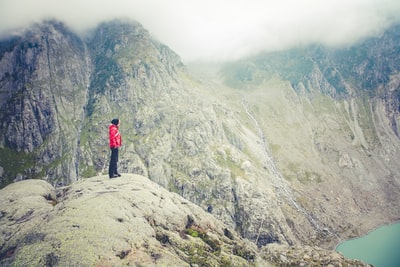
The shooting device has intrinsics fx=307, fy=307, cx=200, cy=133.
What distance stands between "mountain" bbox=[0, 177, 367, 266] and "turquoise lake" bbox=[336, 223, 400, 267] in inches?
5352

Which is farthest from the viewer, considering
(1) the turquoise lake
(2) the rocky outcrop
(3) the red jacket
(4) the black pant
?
(1) the turquoise lake

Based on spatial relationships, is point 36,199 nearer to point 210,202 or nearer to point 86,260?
point 86,260

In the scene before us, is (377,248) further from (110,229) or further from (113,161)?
(110,229)

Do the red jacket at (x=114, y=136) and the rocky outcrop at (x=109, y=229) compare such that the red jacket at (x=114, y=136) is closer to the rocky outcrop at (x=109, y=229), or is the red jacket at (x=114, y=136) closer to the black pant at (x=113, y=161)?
the black pant at (x=113, y=161)

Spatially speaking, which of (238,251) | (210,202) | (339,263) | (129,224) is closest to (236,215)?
(210,202)

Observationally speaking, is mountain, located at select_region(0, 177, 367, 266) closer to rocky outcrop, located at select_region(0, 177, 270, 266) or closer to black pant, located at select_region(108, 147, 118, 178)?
rocky outcrop, located at select_region(0, 177, 270, 266)

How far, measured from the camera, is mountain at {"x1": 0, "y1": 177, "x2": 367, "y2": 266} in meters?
25.9

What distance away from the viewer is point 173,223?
3619 centimetres

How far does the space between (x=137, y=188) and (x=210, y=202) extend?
158262 millimetres

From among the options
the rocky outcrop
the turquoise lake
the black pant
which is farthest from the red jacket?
the turquoise lake

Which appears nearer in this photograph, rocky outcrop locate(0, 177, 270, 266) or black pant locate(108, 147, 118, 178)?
rocky outcrop locate(0, 177, 270, 266)

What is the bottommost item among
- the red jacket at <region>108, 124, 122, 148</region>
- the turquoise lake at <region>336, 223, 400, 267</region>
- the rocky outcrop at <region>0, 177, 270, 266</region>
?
the turquoise lake at <region>336, 223, 400, 267</region>

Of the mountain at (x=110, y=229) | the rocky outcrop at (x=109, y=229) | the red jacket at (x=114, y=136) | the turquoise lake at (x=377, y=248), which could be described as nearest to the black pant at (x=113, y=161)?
the red jacket at (x=114, y=136)

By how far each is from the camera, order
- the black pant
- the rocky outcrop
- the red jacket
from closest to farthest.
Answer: the rocky outcrop
the red jacket
the black pant
